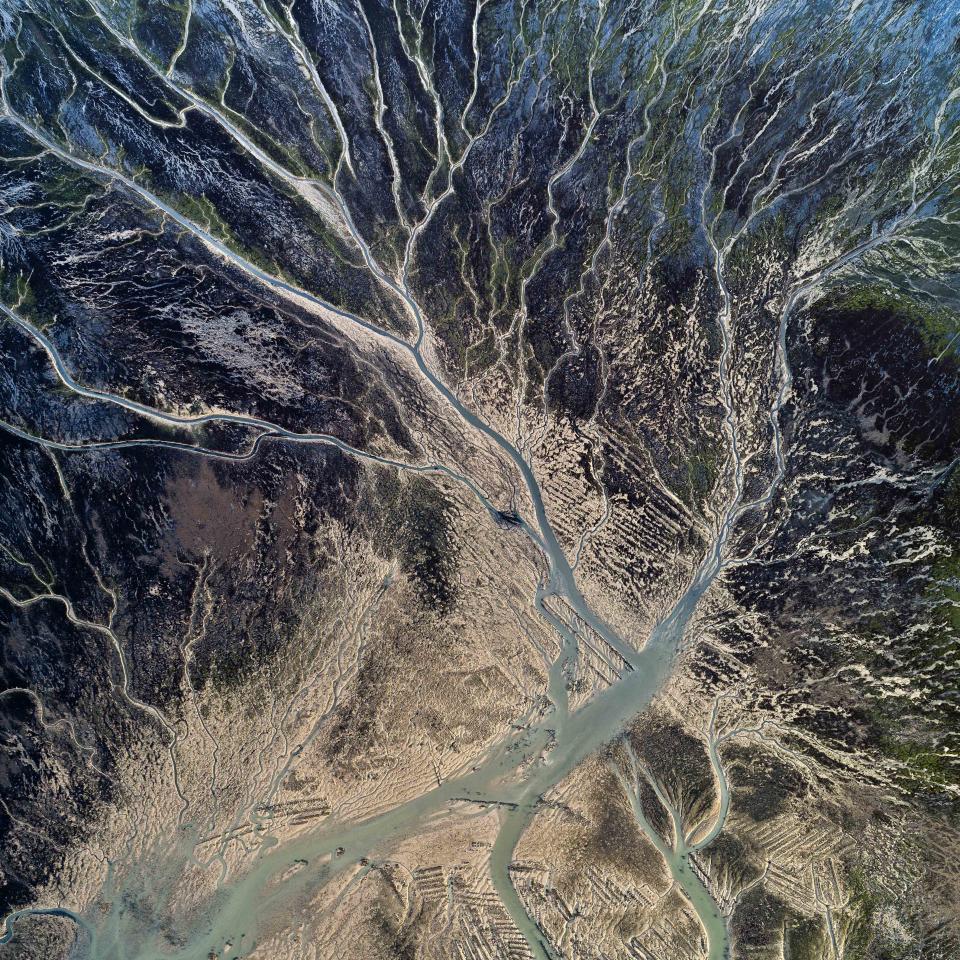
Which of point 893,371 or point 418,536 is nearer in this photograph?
point 893,371

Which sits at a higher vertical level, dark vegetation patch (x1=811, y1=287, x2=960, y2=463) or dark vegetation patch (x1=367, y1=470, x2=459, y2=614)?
dark vegetation patch (x1=811, y1=287, x2=960, y2=463)

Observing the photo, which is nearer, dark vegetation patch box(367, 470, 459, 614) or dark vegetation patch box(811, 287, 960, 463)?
dark vegetation patch box(811, 287, 960, 463)

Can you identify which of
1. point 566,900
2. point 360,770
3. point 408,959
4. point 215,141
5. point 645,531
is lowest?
point 408,959

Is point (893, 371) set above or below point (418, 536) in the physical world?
above

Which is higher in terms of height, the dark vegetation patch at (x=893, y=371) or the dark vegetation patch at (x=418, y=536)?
the dark vegetation patch at (x=893, y=371)

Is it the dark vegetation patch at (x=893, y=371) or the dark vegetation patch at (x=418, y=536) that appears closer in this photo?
the dark vegetation patch at (x=893, y=371)

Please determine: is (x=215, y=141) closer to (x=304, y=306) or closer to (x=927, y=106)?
(x=304, y=306)

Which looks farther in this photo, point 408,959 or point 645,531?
point 645,531

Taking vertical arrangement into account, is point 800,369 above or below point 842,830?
above

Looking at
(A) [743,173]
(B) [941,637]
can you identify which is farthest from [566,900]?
(A) [743,173]
